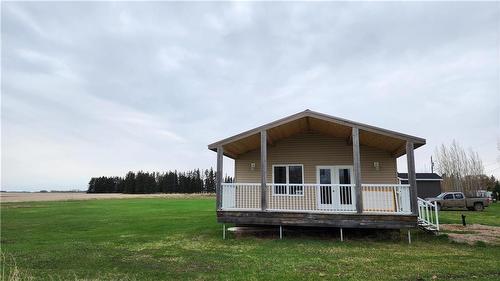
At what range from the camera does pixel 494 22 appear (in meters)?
13.7

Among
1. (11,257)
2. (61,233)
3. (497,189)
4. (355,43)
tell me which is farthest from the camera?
(497,189)

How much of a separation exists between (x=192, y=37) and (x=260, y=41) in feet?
11.8

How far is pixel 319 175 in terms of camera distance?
599 inches

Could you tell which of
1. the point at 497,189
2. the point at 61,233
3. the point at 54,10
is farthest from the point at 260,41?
the point at 497,189

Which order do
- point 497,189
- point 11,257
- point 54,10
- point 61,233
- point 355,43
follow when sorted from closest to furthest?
point 11,257, point 54,10, point 61,233, point 355,43, point 497,189

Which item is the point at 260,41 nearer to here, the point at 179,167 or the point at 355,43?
the point at 355,43

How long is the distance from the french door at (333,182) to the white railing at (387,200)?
3.90ft

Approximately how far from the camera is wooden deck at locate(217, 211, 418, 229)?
11.5 m

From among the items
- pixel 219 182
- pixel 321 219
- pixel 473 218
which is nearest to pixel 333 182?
pixel 321 219

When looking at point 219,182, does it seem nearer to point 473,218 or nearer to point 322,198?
point 322,198

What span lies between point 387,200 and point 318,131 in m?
4.22

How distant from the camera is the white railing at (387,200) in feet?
38.0

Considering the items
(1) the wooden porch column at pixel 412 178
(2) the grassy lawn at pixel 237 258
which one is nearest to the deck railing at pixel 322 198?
(1) the wooden porch column at pixel 412 178

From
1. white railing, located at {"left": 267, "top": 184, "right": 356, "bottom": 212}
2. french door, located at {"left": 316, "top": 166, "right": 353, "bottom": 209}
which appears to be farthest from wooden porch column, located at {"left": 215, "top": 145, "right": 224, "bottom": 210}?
french door, located at {"left": 316, "top": 166, "right": 353, "bottom": 209}
